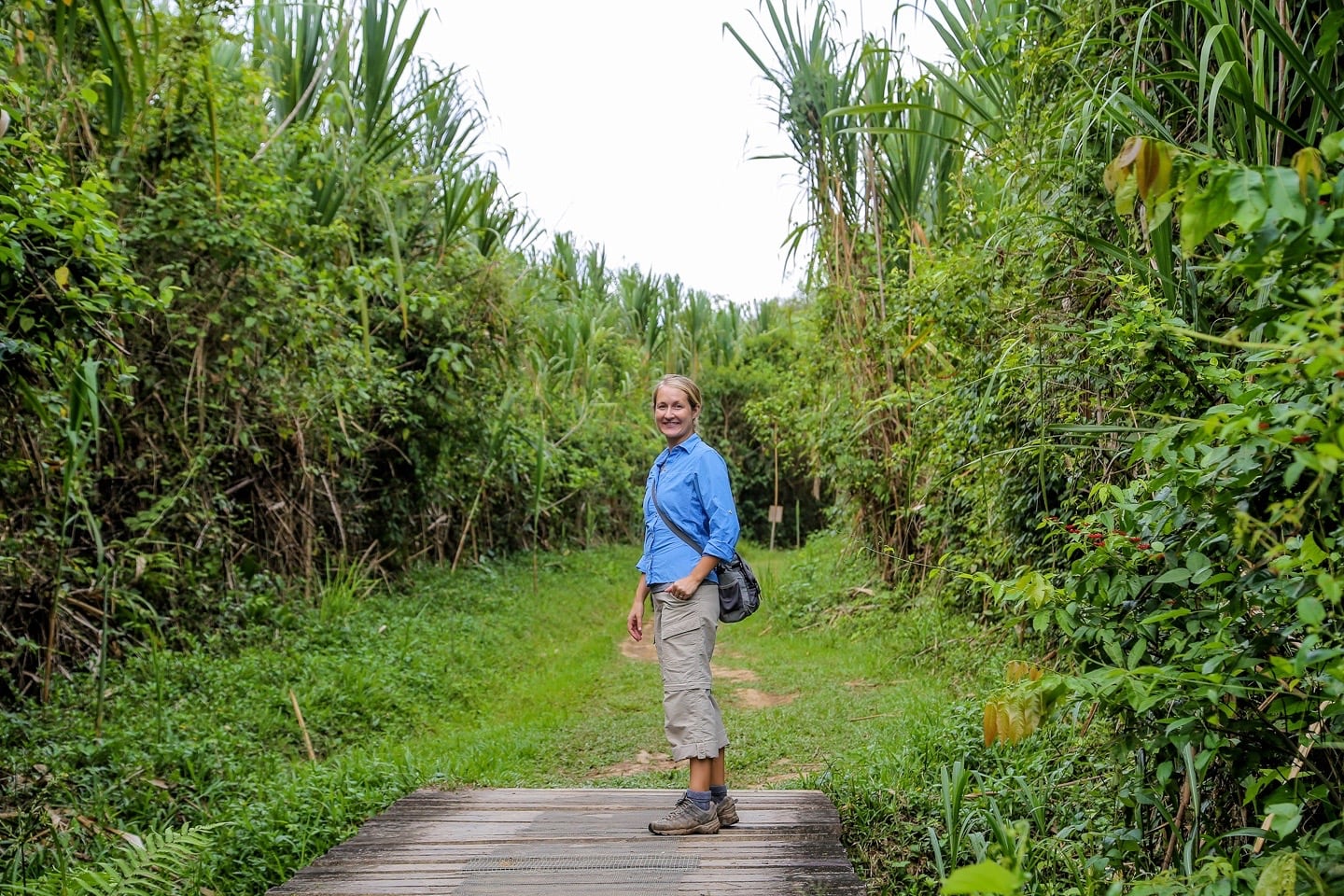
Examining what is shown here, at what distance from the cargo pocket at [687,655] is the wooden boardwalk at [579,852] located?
0.52 metres

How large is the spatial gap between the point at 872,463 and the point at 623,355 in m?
7.90

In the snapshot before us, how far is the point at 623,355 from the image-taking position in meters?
16.6

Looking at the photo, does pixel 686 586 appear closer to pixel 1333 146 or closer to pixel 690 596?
pixel 690 596

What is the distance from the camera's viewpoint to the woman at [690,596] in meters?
3.66

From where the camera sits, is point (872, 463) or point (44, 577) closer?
point (44, 577)

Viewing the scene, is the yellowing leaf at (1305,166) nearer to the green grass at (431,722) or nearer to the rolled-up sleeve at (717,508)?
the rolled-up sleeve at (717,508)

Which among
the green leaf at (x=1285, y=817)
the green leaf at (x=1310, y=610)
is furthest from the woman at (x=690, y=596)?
the green leaf at (x=1310, y=610)

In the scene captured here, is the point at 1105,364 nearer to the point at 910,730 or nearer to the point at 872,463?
the point at 910,730

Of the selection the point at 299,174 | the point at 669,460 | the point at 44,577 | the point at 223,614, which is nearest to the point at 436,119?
the point at 299,174

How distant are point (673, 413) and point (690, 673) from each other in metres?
0.93

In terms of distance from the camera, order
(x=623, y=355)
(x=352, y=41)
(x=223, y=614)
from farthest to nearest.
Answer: (x=623, y=355)
(x=352, y=41)
(x=223, y=614)

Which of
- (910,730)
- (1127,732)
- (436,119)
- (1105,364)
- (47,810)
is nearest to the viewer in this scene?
(1127,732)

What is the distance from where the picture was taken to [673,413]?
12.6 ft

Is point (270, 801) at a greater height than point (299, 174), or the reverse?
point (299, 174)
